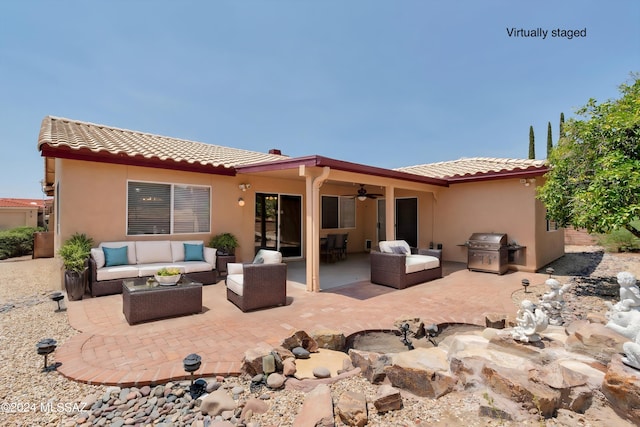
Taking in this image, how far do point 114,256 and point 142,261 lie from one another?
58cm

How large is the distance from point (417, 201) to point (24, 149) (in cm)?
2211

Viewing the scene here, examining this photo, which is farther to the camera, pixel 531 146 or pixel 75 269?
pixel 531 146

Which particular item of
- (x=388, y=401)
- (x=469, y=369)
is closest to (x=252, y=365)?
(x=388, y=401)

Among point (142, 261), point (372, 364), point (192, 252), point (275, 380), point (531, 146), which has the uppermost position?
point (531, 146)

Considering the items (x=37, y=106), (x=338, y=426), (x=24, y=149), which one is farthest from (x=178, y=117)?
(x=338, y=426)

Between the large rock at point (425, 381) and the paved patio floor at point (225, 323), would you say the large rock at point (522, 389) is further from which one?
the paved patio floor at point (225, 323)

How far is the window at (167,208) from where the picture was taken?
7.20 metres

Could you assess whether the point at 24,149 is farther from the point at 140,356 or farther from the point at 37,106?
the point at 140,356

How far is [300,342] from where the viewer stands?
369cm

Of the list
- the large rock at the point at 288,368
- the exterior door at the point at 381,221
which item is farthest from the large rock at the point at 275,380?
the exterior door at the point at 381,221

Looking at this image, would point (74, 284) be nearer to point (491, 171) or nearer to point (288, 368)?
point (288, 368)

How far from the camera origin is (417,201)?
1160 cm

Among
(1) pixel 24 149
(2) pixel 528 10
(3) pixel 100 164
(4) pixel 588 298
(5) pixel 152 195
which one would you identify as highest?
(2) pixel 528 10

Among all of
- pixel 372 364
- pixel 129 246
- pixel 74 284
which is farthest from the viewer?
pixel 129 246
